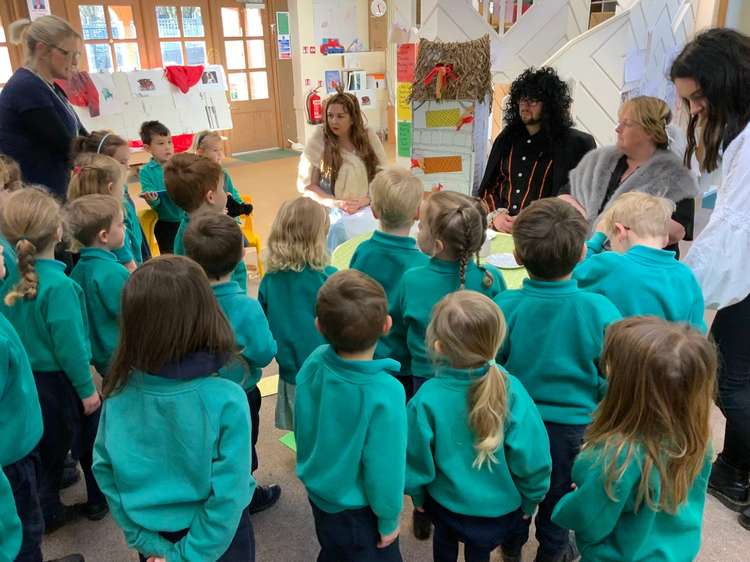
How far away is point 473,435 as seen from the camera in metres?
1.35

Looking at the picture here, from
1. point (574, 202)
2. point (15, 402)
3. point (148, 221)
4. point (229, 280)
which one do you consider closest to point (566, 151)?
point (574, 202)

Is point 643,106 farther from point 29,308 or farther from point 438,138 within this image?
point 29,308

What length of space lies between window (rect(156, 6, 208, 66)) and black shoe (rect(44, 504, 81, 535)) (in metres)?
7.53

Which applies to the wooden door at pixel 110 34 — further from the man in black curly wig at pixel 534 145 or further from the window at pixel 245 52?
the man in black curly wig at pixel 534 145

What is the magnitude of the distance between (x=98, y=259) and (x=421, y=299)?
110 cm

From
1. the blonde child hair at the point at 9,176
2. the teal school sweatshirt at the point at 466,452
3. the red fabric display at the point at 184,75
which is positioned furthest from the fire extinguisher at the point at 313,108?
the teal school sweatshirt at the point at 466,452

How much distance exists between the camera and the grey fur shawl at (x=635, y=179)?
2.28 meters

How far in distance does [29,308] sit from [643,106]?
7.49ft

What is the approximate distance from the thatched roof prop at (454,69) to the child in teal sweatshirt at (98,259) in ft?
7.21

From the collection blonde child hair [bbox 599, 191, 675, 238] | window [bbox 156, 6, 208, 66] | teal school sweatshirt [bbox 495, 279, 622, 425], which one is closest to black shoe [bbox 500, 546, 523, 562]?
teal school sweatshirt [bbox 495, 279, 622, 425]

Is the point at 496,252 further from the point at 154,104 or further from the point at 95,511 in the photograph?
the point at 154,104

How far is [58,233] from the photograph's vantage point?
184cm

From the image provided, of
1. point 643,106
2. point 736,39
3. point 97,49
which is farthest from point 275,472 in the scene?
point 97,49

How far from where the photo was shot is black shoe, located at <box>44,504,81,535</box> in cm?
208
